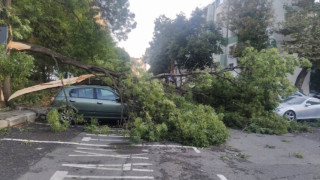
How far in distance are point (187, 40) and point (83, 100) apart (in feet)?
53.2

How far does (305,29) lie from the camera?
20.4 metres

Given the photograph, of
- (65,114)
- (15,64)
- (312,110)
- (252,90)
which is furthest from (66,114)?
(312,110)

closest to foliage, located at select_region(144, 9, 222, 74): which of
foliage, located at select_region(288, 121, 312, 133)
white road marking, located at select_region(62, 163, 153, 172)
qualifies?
foliage, located at select_region(288, 121, 312, 133)

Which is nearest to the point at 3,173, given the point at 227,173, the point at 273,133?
the point at 227,173

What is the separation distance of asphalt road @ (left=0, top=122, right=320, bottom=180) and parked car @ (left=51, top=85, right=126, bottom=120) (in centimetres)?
161

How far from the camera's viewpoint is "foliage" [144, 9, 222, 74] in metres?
23.0

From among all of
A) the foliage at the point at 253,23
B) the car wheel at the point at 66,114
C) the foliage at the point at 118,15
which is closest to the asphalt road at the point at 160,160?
the car wheel at the point at 66,114

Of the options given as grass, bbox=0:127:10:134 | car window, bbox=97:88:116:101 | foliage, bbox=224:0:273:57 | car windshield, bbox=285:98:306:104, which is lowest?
grass, bbox=0:127:10:134

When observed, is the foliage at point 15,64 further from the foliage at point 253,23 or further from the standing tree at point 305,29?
the standing tree at point 305,29

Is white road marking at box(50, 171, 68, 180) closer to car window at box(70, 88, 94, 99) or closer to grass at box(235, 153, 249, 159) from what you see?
grass at box(235, 153, 249, 159)

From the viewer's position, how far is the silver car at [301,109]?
12.5 metres

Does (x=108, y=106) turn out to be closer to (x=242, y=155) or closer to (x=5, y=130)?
(x=5, y=130)

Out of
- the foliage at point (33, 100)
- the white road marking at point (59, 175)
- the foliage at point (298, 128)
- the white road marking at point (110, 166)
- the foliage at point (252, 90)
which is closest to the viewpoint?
the white road marking at point (59, 175)

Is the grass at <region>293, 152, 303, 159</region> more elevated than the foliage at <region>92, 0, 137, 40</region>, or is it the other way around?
the foliage at <region>92, 0, 137, 40</region>
